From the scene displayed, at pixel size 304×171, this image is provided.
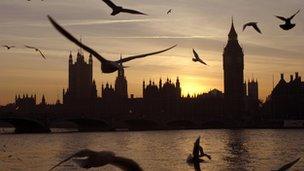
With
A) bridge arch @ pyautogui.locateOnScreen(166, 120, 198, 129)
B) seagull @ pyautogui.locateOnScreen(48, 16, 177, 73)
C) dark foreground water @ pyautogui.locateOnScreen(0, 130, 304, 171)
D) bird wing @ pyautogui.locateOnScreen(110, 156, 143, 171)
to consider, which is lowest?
dark foreground water @ pyautogui.locateOnScreen(0, 130, 304, 171)

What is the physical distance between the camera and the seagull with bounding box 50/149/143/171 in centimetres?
324

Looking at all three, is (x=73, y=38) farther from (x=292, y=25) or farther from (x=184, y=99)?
(x=184, y=99)

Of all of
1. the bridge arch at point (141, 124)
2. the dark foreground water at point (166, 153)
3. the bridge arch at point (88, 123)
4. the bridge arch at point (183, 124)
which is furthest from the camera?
the bridge arch at point (183, 124)

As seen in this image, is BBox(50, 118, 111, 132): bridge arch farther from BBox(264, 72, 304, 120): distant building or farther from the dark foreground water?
BBox(264, 72, 304, 120): distant building

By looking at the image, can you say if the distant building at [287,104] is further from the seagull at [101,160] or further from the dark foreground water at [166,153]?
the seagull at [101,160]

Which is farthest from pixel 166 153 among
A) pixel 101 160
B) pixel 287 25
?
pixel 101 160

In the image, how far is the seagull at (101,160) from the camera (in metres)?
3.24

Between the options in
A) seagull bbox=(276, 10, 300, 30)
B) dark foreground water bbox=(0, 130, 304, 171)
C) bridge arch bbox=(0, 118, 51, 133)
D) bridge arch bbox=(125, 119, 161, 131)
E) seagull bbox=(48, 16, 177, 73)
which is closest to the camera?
seagull bbox=(48, 16, 177, 73)

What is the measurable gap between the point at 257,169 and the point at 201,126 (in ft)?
279

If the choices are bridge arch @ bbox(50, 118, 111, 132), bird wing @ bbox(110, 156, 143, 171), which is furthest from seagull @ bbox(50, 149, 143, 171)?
bridge arch @ bbox(50, 118, 111, 132)

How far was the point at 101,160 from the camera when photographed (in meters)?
3.41

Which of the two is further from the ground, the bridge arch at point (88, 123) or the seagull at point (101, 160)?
the seagull at point (101, 160)

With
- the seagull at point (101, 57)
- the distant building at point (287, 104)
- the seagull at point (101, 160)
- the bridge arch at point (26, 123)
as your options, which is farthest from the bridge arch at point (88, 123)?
the seagull at point (101, 160)

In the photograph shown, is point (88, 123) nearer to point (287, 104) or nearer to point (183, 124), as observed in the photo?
point (183, 124)
